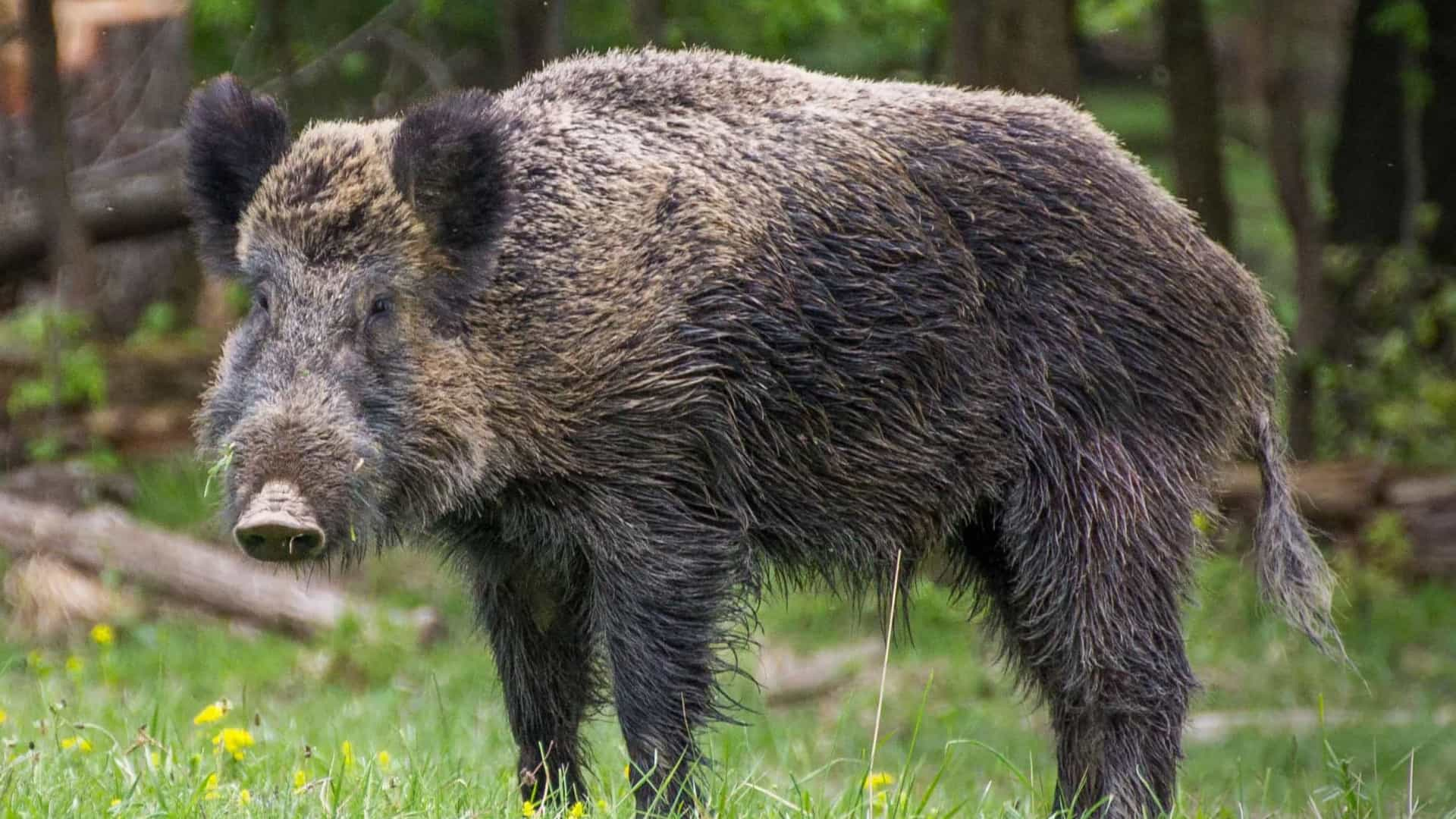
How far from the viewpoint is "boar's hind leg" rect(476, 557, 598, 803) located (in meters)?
5.13

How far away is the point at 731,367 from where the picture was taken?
486 cm

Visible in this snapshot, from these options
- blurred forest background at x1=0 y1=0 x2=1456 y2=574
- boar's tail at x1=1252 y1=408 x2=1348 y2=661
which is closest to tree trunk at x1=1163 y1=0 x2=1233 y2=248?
blurred forest background at x1=0 y1=0 x2=1456 y2=574

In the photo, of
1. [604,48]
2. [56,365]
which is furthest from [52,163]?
[604,48]

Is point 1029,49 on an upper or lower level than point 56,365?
upper

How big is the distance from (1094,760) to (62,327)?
23.8ft

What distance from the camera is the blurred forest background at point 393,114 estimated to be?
32.9 feet

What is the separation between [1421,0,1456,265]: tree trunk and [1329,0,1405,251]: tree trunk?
0.21 m

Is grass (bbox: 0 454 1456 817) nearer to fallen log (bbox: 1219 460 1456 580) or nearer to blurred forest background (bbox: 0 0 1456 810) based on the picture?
fallen log (bbox: 1219 460 1456 580)

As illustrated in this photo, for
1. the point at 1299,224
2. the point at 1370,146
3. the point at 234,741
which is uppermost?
the point at 234,741

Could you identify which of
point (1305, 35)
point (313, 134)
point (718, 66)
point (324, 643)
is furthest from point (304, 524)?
point (1305, 35)

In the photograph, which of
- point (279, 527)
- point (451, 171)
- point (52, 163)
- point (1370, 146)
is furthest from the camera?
point (1370, 146)

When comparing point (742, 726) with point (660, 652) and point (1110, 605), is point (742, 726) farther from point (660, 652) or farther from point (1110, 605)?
point (1110, 605)

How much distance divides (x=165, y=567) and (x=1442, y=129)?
8877 millimetres

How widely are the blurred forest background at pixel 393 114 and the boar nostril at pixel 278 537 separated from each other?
17.1 feet
